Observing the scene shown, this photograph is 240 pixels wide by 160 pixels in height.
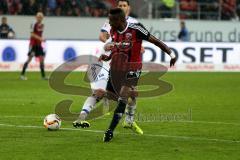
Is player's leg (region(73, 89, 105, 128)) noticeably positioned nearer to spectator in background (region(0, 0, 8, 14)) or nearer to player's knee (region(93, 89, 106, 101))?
player's knee (region(93, 89, 106, 101))

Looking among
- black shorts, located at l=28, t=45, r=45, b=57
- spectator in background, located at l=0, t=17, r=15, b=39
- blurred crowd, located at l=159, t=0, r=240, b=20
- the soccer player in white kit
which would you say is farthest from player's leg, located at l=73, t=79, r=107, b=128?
blurred crowd, located at l=159, t=0, r=240, b=20

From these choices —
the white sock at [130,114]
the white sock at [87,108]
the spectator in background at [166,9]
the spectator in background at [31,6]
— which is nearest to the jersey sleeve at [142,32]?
the white sock at [87,108]

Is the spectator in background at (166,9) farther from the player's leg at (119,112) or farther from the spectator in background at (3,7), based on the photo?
the player's leg at (119,112)

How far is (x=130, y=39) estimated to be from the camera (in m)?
11.6

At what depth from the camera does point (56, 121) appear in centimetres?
1241

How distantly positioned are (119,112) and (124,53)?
1.03 m

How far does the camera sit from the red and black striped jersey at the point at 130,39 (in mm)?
11531

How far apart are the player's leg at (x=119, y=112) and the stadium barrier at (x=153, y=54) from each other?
58.0 ft

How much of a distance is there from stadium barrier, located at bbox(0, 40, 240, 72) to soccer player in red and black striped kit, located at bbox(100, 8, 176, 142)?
681 inches

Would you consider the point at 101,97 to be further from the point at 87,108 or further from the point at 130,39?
the point at 130,39

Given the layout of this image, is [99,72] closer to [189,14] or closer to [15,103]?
[15,103]

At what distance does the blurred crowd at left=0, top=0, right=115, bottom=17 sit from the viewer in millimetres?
34594

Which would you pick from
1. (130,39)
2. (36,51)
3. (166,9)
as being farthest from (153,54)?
(130,39)

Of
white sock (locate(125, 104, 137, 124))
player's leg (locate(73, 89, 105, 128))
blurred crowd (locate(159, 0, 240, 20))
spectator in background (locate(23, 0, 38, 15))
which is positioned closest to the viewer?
player's leg (locate(73, 89, 105, 128))
